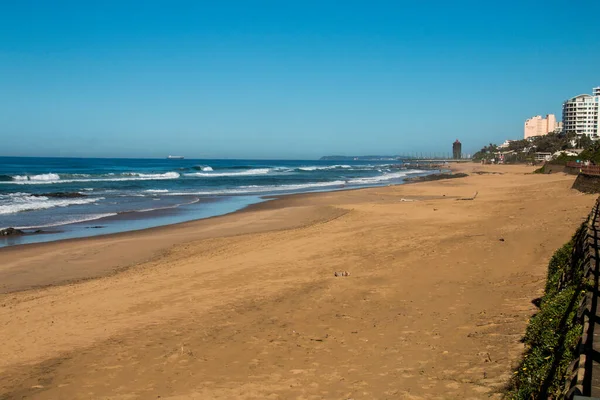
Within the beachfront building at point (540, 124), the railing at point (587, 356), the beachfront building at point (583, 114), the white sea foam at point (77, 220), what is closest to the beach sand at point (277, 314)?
the railing at point (587, 356)

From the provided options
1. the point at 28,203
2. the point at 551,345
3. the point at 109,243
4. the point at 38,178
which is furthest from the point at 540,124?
the point at 551,345

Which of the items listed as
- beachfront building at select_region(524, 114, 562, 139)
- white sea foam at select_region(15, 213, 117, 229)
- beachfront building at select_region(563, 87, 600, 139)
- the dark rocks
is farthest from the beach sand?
beachfront building at select_region(524, 114, 562, 139)

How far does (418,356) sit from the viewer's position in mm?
5883

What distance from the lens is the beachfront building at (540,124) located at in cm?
19062

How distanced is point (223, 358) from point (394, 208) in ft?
56.3

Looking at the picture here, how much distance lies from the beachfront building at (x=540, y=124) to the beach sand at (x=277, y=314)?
198497 mm

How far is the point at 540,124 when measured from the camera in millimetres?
193625

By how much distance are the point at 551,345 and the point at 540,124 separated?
212m

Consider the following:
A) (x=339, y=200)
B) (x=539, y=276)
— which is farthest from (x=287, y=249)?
(x=339, y=200)

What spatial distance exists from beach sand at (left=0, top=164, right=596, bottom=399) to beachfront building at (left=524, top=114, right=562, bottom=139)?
198497mm

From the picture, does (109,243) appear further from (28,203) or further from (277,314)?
(28,203)

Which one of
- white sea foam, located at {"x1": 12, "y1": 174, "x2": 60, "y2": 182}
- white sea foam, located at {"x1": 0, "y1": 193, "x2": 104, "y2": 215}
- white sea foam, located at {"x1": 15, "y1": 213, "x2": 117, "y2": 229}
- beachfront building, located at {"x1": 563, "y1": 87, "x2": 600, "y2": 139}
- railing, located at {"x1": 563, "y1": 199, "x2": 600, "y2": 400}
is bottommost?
white sea foam, located at {"x1": 15, "y1": 213, "x2": 117, "y2": 229}

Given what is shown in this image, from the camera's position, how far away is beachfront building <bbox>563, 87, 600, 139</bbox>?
468 ft

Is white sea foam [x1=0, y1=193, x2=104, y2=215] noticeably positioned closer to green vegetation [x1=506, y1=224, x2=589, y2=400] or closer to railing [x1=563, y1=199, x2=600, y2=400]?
green vegetation [x1=506, y1=224, x2=589, y2=400]
